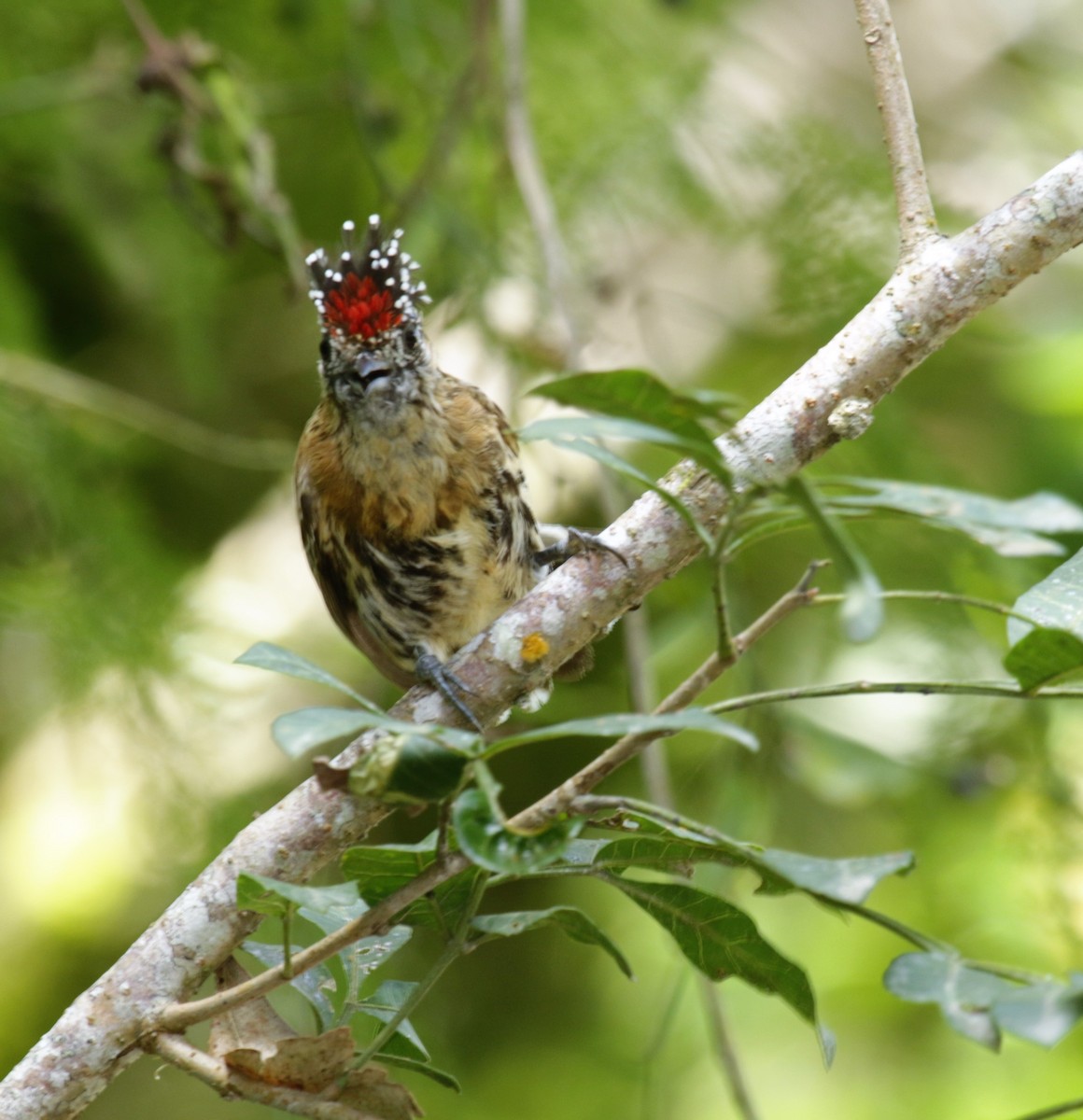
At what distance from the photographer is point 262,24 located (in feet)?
11.1

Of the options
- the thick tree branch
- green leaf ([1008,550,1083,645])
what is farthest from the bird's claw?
green leaf ([1008,550,1083,645])

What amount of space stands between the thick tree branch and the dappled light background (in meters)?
1.18

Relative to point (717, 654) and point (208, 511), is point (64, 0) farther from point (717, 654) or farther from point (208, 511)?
point (717, 654)

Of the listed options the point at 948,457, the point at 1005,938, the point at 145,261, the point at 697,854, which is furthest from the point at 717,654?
the point at 145,261

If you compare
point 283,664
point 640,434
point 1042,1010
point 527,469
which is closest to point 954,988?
point 1042,1010

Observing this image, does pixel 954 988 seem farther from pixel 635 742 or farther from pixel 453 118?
pixel 453 118

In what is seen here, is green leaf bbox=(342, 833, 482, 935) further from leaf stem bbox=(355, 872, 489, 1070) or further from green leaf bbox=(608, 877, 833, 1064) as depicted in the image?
green leaf bbox=(608, 877, 833, 1064)

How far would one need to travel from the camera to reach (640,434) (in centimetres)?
100

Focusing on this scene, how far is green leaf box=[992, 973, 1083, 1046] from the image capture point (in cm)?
92

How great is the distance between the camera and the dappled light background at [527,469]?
2797 millimetres

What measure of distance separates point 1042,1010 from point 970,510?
41 cm

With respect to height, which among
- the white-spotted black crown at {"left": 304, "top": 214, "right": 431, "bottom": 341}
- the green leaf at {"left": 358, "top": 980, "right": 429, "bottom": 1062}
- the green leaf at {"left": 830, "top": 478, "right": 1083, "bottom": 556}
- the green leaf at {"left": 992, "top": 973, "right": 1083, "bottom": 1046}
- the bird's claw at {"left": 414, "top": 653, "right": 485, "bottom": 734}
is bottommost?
the green leaf at {"left": 992, "top": 973, "right": 1083, "bottom": 1046}

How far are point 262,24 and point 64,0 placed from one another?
18.3 inches

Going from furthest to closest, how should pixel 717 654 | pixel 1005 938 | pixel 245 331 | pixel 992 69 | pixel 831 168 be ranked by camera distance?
pixel 992 69
pixel 245 331
pixel 831 168
pixel 1005 938
pixel 717 654
